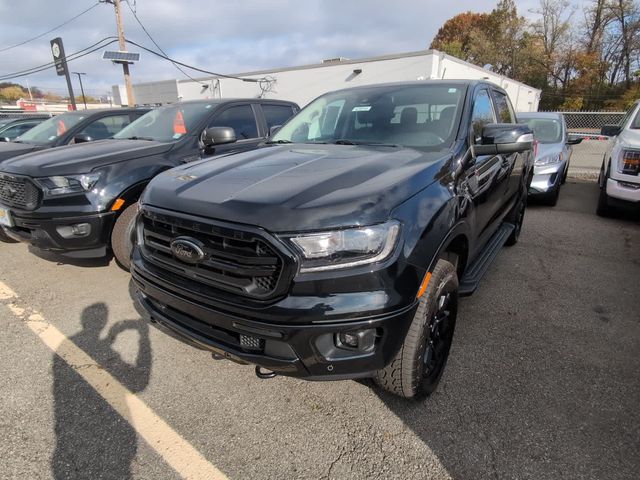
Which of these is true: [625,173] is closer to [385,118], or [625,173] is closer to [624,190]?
[624,190]

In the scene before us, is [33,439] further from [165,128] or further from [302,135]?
[165,128]

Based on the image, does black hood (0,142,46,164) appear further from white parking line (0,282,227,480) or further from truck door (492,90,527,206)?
truck door (492,90,527,206)

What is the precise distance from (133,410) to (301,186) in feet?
5.25

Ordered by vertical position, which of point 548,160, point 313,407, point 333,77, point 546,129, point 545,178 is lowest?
point 313,407

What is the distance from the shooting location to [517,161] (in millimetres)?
4113

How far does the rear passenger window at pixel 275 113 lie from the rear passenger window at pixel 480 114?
285cm

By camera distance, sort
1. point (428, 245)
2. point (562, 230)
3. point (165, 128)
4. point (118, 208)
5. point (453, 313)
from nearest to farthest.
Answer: point (428, 245)
point (453, 313)
point (118, 208)
point (165, 128)
point (562, 230)

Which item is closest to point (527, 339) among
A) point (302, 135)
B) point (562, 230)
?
point (302, 135)

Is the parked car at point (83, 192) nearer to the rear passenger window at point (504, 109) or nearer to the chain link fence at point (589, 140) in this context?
the rear passenger window at point (504, 109)

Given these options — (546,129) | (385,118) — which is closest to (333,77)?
(546,129)

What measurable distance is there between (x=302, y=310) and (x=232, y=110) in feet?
13.0

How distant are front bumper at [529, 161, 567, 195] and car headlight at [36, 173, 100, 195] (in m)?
6.55

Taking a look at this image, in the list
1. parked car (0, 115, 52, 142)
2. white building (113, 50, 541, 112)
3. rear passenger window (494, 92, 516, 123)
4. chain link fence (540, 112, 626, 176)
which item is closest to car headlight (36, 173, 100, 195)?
rear passenger window (494, 92, 516, 123)

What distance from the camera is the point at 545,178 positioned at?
681cm
